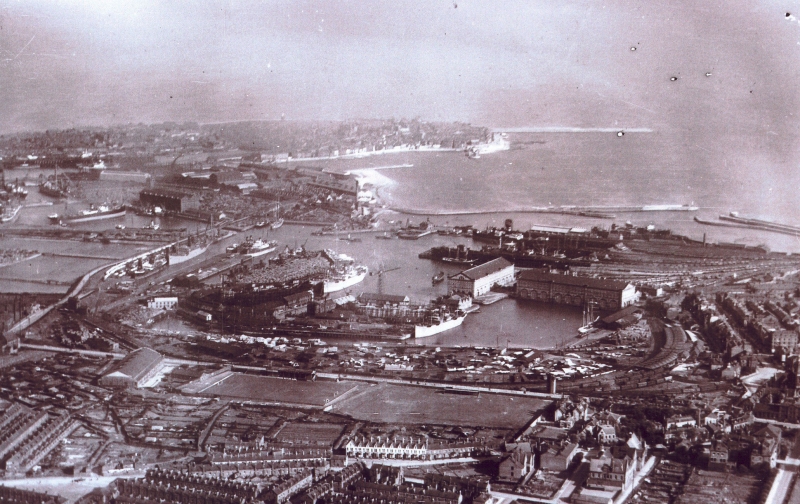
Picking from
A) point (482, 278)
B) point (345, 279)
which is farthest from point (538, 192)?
point (345, 279)

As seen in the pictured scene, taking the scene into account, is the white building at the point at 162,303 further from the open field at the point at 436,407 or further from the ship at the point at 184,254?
the open field at the point at 436,407

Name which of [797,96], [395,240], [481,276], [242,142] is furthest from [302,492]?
[242,142]

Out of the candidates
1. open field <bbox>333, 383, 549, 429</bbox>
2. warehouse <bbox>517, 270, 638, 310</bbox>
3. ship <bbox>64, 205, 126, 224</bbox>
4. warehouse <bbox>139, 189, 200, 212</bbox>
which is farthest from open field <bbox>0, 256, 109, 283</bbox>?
warehouse <bbox>517, 270, 638, 310</bbox>

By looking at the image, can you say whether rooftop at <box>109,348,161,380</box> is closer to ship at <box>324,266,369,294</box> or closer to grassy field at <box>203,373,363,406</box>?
grassy field at <box>203,373,363,406</box>

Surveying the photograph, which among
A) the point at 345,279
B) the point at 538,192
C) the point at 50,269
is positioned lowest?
the point at 50,269

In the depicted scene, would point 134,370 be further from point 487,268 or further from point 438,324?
point 487,268

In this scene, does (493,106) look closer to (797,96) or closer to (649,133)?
(649,133)
